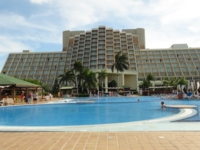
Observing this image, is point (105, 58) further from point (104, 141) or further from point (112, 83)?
point (104, 141)

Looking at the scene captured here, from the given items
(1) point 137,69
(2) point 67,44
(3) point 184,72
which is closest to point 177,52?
(3) point 184,72

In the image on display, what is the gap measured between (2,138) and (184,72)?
264 feet

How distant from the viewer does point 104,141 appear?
545 centimetres

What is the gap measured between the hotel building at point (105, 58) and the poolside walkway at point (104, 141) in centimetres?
6845

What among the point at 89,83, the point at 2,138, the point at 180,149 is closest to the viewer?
the point at 180,149

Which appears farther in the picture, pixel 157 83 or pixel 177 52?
pixel 177 52

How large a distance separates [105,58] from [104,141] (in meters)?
70.9

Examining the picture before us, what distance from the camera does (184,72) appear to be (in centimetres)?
7875

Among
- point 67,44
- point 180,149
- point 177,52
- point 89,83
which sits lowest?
point 180,149

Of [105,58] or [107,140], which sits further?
[105,58]

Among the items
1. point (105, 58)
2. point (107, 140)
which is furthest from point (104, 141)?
point (105, 58)

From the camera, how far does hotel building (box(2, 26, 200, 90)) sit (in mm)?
78188

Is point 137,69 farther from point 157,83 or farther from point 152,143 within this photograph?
point 152,143

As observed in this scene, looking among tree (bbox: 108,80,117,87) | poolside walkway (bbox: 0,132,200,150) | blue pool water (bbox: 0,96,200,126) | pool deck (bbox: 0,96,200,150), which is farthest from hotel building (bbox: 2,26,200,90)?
poolside walkway (bbox: 0,132,200,150)
